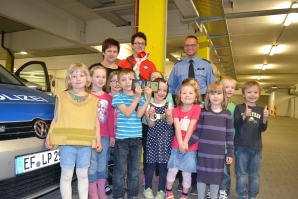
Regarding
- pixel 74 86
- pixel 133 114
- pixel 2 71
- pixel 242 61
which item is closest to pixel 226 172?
pixel 133 114

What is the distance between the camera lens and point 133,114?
2180 millimetres

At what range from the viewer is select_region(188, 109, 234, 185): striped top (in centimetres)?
210

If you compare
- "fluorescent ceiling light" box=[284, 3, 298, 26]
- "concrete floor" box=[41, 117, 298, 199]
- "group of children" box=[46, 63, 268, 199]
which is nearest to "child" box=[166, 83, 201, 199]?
"group of children" box=[46, 63, 268, 199]

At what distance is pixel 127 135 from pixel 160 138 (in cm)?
33

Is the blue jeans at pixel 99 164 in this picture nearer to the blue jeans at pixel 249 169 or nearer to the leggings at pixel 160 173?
the leggings at pixel 160 173

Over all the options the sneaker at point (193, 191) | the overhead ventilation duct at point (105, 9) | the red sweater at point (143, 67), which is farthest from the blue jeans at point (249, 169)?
the overhead ventilation duct at point (105, 9)

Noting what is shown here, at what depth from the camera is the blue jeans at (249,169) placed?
7.46ft

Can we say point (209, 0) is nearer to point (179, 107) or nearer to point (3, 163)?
point (179, 107)

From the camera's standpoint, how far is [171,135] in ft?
7.60

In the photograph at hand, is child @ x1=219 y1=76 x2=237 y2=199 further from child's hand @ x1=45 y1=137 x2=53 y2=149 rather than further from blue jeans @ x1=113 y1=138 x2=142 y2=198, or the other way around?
child's hand @ x1=45 y1=137 x2=53 y2=149

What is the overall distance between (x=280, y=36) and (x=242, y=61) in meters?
4.34

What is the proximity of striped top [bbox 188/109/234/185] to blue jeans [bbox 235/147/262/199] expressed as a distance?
26 centimetres

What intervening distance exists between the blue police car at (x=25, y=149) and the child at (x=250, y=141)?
5.23 ft

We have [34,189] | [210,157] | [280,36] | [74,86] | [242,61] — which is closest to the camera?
[34,189]
